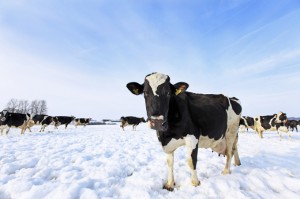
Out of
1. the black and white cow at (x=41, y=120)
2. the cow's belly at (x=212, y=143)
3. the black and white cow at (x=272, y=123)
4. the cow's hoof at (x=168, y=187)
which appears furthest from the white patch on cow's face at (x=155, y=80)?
the black and white cow at (x=41, y=120)

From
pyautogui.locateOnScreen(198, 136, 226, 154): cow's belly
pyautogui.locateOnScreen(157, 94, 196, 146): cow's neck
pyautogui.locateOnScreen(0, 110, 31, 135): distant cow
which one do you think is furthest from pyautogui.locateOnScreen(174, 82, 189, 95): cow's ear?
pyautogui.locateOnScreen(0, 110, 31, 135): distant cow

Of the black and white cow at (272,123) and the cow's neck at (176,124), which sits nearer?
the cow's neck at (176,124)

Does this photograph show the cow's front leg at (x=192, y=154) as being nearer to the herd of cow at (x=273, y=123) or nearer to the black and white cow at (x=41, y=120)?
the herd of cow at (x=273, y=123)

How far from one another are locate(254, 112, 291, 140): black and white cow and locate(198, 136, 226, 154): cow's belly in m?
13.6

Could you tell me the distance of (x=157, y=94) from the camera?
13.0 ft

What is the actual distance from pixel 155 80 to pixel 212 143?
2.41 meters

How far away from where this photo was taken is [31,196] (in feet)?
11.1

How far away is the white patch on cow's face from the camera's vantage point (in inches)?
158

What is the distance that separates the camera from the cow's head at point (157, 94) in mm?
3693

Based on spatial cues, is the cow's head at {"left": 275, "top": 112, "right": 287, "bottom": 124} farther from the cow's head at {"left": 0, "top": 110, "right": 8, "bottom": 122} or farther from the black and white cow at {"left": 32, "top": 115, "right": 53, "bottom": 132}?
the black and white cow at {"left": 32, "top": 115, "right": 53, "bottom": 132}

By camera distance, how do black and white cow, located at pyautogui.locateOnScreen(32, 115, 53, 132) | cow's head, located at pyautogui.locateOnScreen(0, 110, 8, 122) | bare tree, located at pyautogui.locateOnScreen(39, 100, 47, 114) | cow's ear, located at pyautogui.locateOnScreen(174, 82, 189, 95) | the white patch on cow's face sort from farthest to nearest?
bare tree, located at pyautogui.locateOnScreen(39, 100, 47, 114)
black and white cow, located at pyautogui.locateOnScreen(32, 115, 53, 132)
cow's head, located at pyautogui.locateOnScreen(0, 110, 8, 122)
cow's ear, located at pyautogui.locateOnScreen(174, 82, 189, 95)
the white patch on cow's face

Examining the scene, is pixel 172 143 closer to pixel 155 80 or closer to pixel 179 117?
pixel 179 117

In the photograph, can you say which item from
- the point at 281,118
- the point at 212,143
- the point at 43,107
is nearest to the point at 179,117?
the point at 212,143

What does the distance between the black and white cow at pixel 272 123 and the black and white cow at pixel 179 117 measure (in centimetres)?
1412
